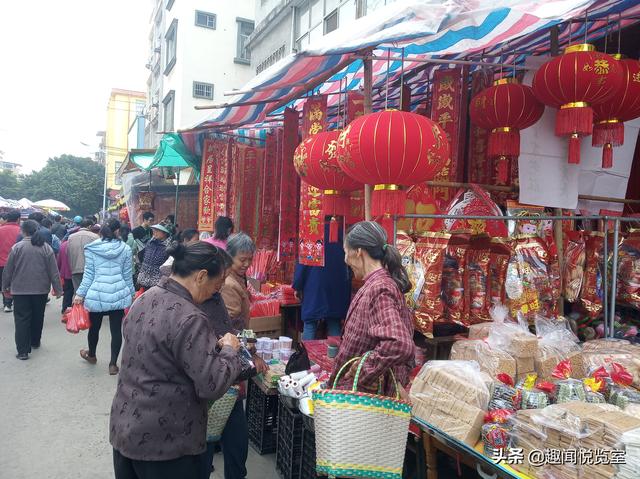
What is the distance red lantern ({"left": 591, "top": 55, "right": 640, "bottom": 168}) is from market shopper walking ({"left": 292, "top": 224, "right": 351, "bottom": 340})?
263 centimetres

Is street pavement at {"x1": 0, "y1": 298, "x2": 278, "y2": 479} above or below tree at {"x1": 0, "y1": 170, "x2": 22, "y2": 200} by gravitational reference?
below

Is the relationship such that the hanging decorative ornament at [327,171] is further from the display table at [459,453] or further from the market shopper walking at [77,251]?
the market shopper walking at [77,251]

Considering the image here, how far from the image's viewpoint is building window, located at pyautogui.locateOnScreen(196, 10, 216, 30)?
62.9 ft

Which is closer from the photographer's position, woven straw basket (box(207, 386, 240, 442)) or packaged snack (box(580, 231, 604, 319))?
woven straw basket (box(207, 386, 240, 442))

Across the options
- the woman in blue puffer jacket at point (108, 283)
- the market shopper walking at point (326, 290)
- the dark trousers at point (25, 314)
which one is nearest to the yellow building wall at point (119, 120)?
the dark trousers at point (25, 314)

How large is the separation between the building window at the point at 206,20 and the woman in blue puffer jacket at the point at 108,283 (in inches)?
628

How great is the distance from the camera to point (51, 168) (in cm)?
4019

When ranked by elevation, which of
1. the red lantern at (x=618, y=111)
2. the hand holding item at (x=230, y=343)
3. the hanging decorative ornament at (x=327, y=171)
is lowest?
the hand holding item at (x=230, y=343)

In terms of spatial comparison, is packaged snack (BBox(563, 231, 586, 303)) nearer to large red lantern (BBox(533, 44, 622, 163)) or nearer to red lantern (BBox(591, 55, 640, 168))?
red lantern (BBox(591, 55, 640, 168))

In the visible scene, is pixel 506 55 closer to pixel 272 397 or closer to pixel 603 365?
pixel 603 365

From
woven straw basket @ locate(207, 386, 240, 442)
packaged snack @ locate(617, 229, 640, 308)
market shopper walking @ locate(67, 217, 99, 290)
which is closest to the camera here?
woven straw basket @ locate(207, 386, 240, 442)

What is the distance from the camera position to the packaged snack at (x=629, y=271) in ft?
12.5

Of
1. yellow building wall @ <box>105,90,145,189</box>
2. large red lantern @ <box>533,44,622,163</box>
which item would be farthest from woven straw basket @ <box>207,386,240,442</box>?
yellow building wall @ <box>105,90,145,189</box>

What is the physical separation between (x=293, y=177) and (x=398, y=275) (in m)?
3.81
